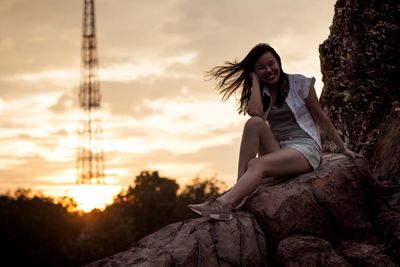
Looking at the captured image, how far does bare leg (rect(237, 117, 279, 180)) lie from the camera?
8.62 meters

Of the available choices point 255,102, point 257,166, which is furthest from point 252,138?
point 255,102

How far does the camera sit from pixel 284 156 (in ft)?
28.8

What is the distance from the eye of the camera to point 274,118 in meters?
9.34

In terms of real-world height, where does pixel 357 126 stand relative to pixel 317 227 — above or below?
above

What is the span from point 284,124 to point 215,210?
1865 mm

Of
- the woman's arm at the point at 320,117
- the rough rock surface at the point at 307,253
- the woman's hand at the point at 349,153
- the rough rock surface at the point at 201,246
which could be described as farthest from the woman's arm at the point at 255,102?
the rough rock surface at the point at 307,253

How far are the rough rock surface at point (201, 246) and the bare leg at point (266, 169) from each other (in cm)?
30

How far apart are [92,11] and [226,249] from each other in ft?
116

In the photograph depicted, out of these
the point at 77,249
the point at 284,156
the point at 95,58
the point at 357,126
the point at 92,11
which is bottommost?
the point at 77,249

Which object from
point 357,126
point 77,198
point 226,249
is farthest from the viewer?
point 77,198

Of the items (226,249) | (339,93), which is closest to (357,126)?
(339,93)

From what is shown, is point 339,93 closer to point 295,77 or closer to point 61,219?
point 295,77

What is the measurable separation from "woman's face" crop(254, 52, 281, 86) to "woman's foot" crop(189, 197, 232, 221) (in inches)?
78.7

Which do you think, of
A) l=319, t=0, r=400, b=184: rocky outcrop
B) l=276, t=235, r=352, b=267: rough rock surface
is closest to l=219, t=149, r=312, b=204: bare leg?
l=276, t=235, r=352, b=267: rough rock surface
